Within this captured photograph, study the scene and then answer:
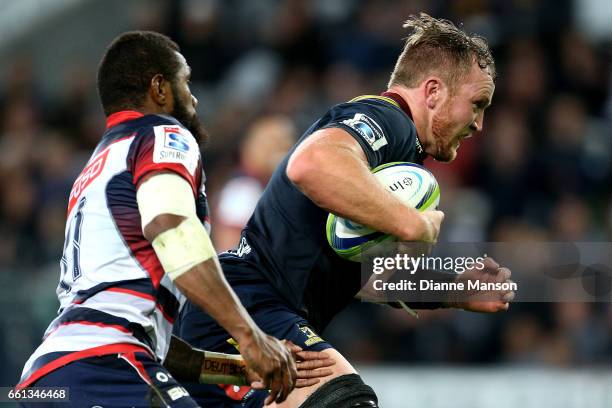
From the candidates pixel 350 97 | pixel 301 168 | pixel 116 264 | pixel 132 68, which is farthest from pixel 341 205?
pixel 350 97

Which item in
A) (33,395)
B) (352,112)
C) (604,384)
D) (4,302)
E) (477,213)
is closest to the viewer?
(33,395)

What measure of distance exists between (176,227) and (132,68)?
0.97 m

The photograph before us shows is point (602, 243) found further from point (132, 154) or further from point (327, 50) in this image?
point (132, 154)

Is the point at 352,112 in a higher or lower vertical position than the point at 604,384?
higher

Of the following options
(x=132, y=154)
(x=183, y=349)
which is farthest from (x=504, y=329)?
(x=132, y=154)

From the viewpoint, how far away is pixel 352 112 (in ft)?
16.1

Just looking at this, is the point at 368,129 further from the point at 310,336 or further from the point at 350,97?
the point at 350,97

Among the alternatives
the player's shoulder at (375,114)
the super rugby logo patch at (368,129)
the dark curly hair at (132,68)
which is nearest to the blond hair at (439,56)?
the player's shoulder at (375,114)

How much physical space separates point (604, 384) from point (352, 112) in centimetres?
549

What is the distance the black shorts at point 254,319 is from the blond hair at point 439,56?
1202 mm

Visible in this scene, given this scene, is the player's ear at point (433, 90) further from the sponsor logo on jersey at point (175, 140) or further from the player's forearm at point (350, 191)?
the sponsor logo on jersey at point (175, 140)

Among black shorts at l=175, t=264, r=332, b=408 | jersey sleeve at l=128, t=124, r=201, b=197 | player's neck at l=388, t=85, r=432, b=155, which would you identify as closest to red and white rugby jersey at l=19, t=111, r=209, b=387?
jersey sleeve at l=128, t=124, r=201, b=197

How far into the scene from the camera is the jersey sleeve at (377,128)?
4789 millimetres

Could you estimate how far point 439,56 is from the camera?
536 cm
